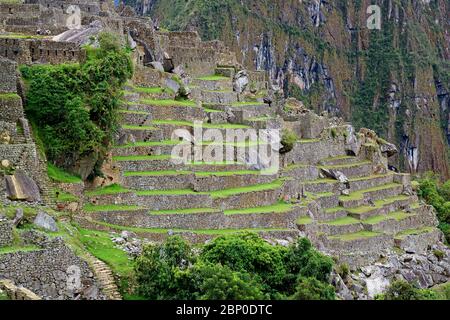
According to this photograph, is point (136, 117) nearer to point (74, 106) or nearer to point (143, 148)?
point (143, 148)

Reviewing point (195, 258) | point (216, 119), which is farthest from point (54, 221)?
point (216, 119)

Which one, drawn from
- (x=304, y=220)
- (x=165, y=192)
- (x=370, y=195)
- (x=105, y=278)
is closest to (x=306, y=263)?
(x=105, y=278)

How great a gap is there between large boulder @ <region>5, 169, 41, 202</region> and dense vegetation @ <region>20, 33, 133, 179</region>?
3273mm

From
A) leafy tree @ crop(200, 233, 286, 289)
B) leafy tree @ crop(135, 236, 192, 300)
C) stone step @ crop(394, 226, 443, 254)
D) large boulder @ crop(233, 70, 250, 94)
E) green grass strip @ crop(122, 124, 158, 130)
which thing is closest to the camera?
leafy tree @ crop(135, 236, 192, 300)

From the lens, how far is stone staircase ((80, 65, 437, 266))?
3331 centimetres

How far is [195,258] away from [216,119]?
63.1 feet

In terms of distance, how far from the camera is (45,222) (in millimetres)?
25953

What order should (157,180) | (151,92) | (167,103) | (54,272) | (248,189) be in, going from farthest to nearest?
(151,92) < (167,103) < (248,189) < (157,180) < (54,272)

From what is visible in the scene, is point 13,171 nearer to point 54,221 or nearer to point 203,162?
point 54,221

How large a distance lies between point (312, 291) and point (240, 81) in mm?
31528

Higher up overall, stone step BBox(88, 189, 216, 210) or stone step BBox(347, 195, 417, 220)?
stone step BBox(88, 189, 216, 210)

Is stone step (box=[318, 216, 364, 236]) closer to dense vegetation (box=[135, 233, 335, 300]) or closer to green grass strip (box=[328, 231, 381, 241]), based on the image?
green grass strip (box=[328, 231, 381, 241])

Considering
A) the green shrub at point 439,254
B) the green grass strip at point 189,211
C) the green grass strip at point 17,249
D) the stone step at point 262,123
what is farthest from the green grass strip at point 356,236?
the green grass strip at point 17,249

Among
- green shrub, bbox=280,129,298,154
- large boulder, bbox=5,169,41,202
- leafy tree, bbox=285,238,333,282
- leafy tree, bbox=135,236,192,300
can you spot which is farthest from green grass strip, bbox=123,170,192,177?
green shrub, bbox=280,129,298,154
